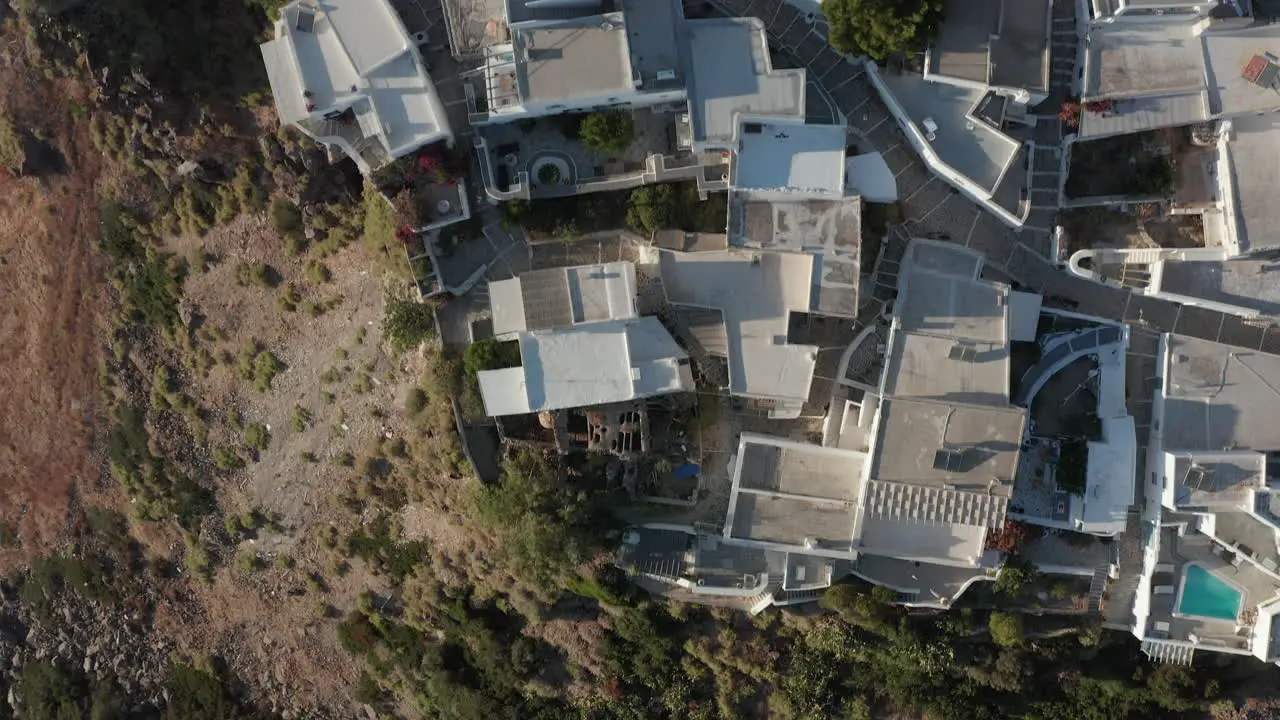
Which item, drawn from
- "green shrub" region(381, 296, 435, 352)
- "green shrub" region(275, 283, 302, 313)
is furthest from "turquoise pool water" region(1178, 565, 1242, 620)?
"green shrub" region(275, 283, 302, 313)

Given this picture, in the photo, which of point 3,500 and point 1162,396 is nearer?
point 1162,396

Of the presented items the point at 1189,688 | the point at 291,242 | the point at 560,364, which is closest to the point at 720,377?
the point at 560,364

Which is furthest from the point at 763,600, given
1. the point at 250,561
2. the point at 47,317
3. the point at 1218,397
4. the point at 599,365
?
the point at 47,317

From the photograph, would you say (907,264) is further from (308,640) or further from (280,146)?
(308,640)

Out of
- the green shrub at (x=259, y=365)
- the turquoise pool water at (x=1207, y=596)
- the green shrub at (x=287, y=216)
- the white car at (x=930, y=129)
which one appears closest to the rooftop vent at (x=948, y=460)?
the white car at (x=930, y=129)

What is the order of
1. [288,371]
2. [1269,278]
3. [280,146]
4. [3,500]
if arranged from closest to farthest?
1. [1269,278]
2. [280,146]
3. [288,371]
4. [3,500]

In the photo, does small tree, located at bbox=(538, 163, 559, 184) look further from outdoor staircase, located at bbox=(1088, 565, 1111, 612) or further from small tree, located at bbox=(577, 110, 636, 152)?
outdoor staircase, located at bbox=(1088, 565, 1111, 612)

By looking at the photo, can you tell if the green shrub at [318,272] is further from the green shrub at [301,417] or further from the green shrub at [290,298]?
the green shrub at [301,417]
